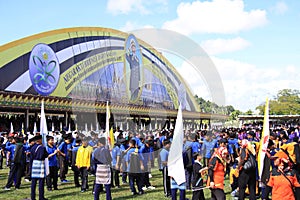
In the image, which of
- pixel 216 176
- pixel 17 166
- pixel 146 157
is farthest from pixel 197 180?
pixel 17 166

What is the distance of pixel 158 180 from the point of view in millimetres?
10984

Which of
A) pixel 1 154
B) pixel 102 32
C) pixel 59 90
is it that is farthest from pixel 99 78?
pixel 1 154

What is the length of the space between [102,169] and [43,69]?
2128 cm

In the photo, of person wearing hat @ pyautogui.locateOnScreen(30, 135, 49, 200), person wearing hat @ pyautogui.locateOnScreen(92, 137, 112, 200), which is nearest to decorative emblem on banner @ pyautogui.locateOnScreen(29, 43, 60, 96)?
person wearing hat @ pyautogui.locateOnScreen(30, 135, 49, 200)

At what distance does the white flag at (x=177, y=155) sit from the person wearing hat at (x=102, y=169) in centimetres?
147

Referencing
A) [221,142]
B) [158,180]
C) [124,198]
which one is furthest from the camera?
[158,180]

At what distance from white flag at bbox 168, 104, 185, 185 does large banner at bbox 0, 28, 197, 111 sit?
12.1 metres

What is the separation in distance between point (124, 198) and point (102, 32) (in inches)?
1137

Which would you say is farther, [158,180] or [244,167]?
[158,180]

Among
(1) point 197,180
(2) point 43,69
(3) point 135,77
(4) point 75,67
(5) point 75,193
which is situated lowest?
(5) point 75,193

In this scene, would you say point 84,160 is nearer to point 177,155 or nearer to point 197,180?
point 197,180

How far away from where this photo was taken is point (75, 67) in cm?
3114

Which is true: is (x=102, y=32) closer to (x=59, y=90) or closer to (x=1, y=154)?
(x=59, y=90)

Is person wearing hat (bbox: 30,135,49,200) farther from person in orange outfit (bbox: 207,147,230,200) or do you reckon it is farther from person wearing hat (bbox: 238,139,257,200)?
person wearing hat (bbox: 238,139,257,200)
